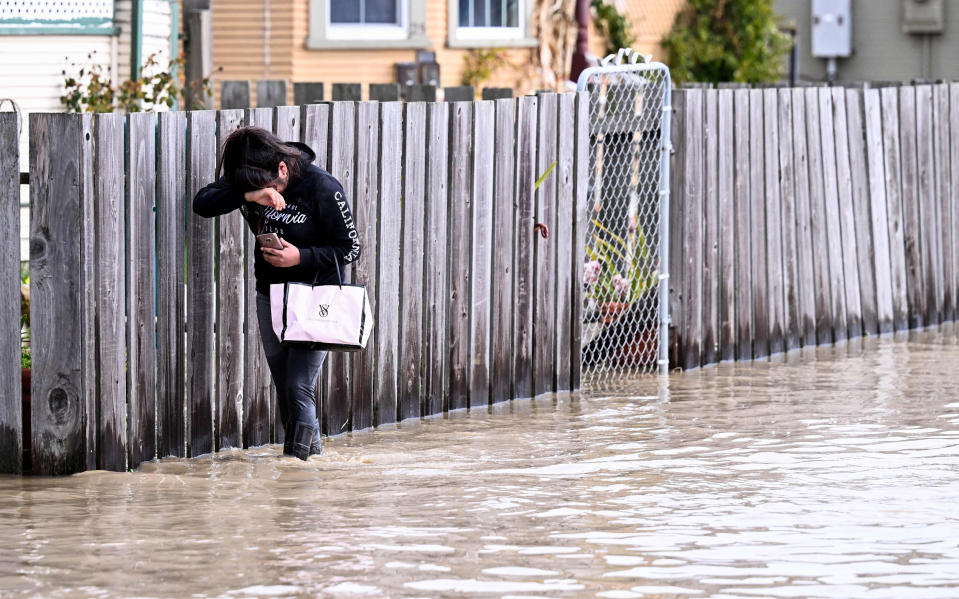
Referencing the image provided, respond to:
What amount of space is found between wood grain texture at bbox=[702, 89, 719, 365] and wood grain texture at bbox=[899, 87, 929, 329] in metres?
2.13

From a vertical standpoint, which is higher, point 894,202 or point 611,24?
point 611,24

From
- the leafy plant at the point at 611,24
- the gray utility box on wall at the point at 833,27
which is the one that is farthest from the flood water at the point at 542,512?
the gray utility box on wall at the point at 833,27

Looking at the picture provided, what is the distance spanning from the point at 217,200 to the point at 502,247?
227 cm

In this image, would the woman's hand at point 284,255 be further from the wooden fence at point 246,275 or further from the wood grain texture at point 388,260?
the wood grain texture at point 388,260

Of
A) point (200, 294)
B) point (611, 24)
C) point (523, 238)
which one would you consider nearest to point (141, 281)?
point (200, 294)

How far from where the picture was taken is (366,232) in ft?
27.0

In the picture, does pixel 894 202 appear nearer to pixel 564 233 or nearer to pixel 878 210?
pixel 878 210

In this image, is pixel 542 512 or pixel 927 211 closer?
pixel 542 512

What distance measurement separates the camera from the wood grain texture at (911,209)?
11.8 meters

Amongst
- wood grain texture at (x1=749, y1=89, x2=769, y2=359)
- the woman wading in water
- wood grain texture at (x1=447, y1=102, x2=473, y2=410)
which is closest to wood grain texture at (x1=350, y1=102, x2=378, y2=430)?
wood grain texture at (x1=447, y1=102, x2=473, y2=410)

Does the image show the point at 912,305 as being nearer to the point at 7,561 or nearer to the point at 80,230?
the point at 80,230

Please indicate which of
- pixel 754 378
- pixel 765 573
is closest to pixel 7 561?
pixel 765 573

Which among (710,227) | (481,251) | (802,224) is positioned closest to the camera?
(481,251)

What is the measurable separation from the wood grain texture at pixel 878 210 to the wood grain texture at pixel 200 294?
555 centimetres
